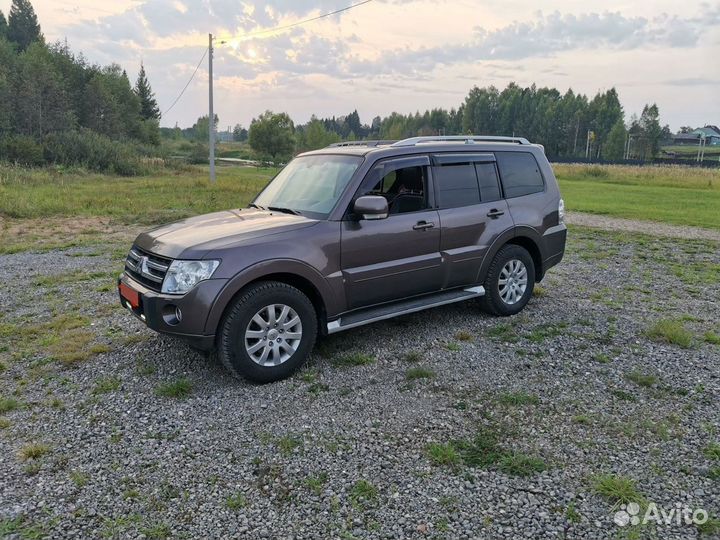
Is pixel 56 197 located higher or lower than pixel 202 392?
higher

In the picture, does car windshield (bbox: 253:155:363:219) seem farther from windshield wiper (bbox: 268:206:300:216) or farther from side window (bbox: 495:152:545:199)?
side window (bbox: 495:152:545:199)

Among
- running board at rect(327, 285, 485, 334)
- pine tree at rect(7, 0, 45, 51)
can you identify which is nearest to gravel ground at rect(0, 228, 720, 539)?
running board at rect(327, 285, 485, 334)

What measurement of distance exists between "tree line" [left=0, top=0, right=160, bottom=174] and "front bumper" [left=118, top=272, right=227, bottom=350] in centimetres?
3289

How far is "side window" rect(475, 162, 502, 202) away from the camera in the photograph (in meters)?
5.62

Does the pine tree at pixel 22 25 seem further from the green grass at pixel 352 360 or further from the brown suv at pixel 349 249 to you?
the green grass at pixel 352 360

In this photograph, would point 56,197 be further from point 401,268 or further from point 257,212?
point 401,268

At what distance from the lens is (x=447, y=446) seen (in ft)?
11.2

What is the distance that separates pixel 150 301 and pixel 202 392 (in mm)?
840

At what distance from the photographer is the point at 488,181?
18.7 ft

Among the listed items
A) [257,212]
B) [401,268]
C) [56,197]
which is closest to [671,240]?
[401,268]

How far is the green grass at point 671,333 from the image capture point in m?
5.19

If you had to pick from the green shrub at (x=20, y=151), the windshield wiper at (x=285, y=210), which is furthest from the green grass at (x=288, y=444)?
the green shrub at (x=20, y=151)

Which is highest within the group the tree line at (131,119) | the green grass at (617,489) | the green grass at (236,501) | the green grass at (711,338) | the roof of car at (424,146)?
the tree line at (131,119)

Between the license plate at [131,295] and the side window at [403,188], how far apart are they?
7.28 feet
